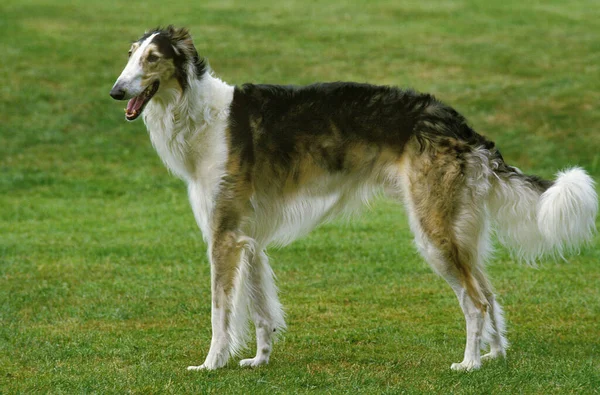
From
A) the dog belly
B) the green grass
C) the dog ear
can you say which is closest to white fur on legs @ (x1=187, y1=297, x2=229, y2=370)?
the green grass

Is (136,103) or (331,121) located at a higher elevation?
(136,103)

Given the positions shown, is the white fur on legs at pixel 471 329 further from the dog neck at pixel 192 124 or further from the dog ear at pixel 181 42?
the dog ear at pixel 181 42

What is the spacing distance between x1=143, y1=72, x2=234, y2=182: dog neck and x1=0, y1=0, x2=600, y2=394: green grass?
1.41m

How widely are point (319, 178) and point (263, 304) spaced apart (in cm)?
99

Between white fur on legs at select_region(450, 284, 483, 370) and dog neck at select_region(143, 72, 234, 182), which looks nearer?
white fur on legs at select_region(450, 284, 483, 370)

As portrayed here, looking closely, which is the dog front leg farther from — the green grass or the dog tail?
the dog tail

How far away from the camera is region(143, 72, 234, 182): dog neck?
6.36 meters

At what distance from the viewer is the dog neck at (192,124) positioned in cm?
636

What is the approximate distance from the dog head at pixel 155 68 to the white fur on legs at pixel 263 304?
1351mm

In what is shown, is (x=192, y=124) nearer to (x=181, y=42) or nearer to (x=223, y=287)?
(x=181, y=42)

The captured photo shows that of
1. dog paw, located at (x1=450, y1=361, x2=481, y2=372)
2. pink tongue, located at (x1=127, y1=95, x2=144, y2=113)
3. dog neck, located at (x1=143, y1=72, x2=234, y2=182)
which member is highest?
pink tongue, located at (x1=127, y1=95, x2=144, y2=113)

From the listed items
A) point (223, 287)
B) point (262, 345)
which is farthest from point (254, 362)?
A: point (223, 287)

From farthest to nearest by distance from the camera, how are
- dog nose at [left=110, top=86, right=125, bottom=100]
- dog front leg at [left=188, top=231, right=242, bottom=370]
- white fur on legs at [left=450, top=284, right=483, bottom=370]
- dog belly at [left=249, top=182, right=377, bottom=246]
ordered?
dog belly at [left=249, top=182, right=377, bottom=246], dog front leg at [left=188, top=231, right=242, bottom=370], white fur on legs at [left=450, top=284, right=483, bottom=370], dog nose at [left=110, top=86, right=125, bottom=100]

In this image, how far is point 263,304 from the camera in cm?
663
